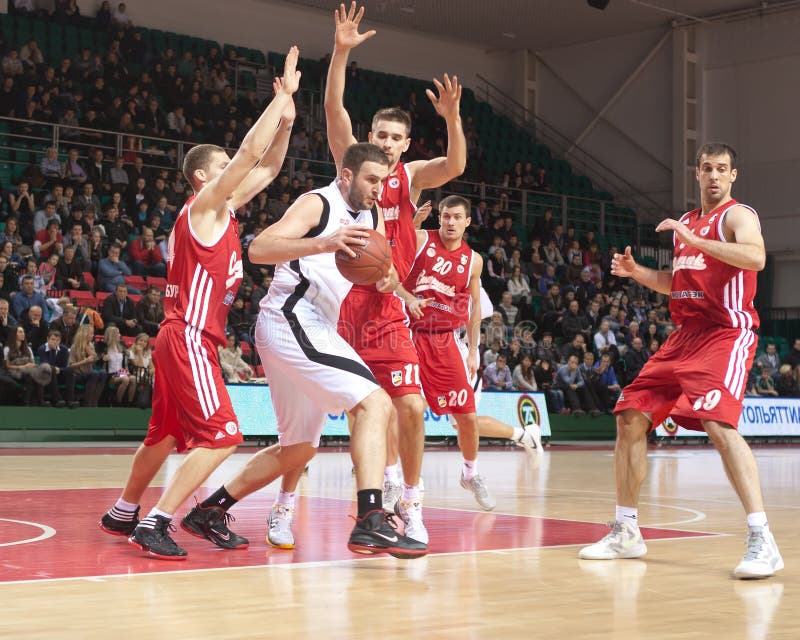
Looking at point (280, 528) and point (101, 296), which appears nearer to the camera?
point (280, 528)

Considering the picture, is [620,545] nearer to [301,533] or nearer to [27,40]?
[301,533]

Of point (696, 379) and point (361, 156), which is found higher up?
point (361, 156)

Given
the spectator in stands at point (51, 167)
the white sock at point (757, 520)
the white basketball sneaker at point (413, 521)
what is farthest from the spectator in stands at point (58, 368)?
the white sock at point (757, 520)

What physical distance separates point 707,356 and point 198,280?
2374 millimetres

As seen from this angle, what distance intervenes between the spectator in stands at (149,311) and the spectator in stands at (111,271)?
0.65 m

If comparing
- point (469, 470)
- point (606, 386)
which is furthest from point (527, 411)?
point (469, 470)

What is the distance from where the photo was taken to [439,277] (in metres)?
7.98

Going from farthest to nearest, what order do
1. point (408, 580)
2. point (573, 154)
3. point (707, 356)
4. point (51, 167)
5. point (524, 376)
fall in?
point (573, 154) → point (524, 376) → point (51, 167) → point (707, 356) → point (408, 580)

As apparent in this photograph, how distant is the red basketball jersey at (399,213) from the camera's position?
6230 mm

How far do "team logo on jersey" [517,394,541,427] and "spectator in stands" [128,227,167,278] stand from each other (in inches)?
219

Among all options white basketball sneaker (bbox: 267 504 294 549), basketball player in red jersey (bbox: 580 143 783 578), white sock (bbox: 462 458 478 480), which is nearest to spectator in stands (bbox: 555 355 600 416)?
white sock (bbox: 462 458 478 480)

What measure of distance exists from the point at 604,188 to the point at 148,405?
16335 millimetres

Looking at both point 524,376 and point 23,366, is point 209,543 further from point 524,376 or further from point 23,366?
point 524,376

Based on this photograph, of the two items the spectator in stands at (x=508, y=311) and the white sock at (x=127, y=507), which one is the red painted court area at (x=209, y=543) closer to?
the white sock at (x=127, y=507)
